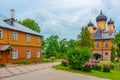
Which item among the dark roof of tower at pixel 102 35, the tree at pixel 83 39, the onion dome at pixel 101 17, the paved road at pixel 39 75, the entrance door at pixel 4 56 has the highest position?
the onion dome at pixel 101 17

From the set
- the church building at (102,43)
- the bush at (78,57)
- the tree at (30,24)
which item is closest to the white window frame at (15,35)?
the bush at (78,57)

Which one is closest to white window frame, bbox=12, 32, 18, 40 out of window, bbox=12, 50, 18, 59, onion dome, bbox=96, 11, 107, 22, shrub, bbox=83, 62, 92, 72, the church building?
window, bbox=12, 50, 18, 59

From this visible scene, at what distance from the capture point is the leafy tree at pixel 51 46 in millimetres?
52781

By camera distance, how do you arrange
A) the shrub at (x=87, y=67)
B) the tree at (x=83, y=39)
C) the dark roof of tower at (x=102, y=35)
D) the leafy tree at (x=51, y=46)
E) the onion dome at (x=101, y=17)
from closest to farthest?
the shrub at (x=87, y=67)
the tree at (x=83, y=39)
the leafy tree at (x=51, y=46)
the dark roof of tower at (x=102, y=35)
the onion dome at (x=101, y=17)

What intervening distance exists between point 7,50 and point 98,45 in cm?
3458

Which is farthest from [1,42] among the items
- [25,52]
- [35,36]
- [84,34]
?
[84,34]

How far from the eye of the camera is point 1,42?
26781 millimetres

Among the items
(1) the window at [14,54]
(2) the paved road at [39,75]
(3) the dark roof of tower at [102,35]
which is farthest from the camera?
(3) the dark roof of tower at [102,35]

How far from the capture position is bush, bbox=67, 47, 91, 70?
2103cm

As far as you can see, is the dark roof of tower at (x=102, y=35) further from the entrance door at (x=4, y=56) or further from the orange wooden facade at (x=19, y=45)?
the entrance door at (x=4, y=56)

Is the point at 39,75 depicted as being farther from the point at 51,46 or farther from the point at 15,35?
the point at 51,46

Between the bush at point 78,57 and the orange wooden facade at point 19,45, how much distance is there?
33.9 ft

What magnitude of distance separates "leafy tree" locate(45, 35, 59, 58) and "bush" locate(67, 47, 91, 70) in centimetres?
3108

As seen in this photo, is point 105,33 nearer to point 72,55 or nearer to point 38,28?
point 38,28
